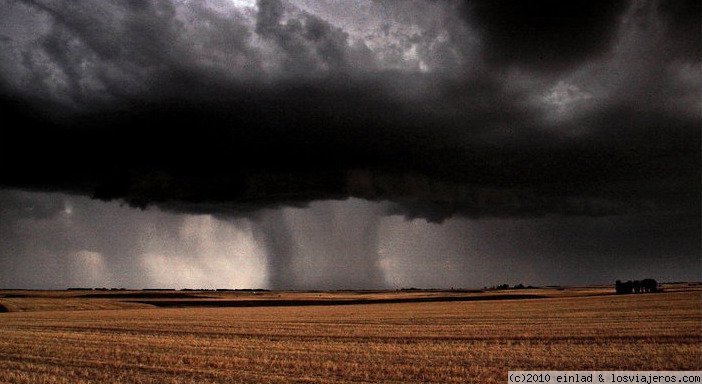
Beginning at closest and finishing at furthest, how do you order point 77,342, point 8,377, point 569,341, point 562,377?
point 562,377 → point 8,377 → point 569,341 → point 77,342

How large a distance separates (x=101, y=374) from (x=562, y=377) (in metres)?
15.2

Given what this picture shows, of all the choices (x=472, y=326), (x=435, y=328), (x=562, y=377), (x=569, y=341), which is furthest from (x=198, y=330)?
(x=562, y=377)

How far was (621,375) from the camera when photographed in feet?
55.4

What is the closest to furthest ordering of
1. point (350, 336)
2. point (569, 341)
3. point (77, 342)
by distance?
point (569, 341) → point (77, 342) → point (350, 336)

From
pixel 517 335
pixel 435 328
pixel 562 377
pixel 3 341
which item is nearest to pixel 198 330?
pixel 3 341

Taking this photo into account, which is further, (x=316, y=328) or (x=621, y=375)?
(x=316, y=328)

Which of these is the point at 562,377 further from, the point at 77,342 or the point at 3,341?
the point at 3,341

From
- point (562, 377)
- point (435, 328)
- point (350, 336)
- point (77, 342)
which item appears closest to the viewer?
point (562, 377)

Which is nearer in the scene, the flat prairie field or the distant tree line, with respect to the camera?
the flat prairie field

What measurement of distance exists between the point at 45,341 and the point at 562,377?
25810 mm

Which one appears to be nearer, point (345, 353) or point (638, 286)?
point (345, 353)

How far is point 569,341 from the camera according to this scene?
1001 inches

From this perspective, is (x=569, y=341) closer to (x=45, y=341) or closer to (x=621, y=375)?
(x=621, y=375)

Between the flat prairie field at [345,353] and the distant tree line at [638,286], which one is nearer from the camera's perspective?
the flat prairie field at [345,353]
